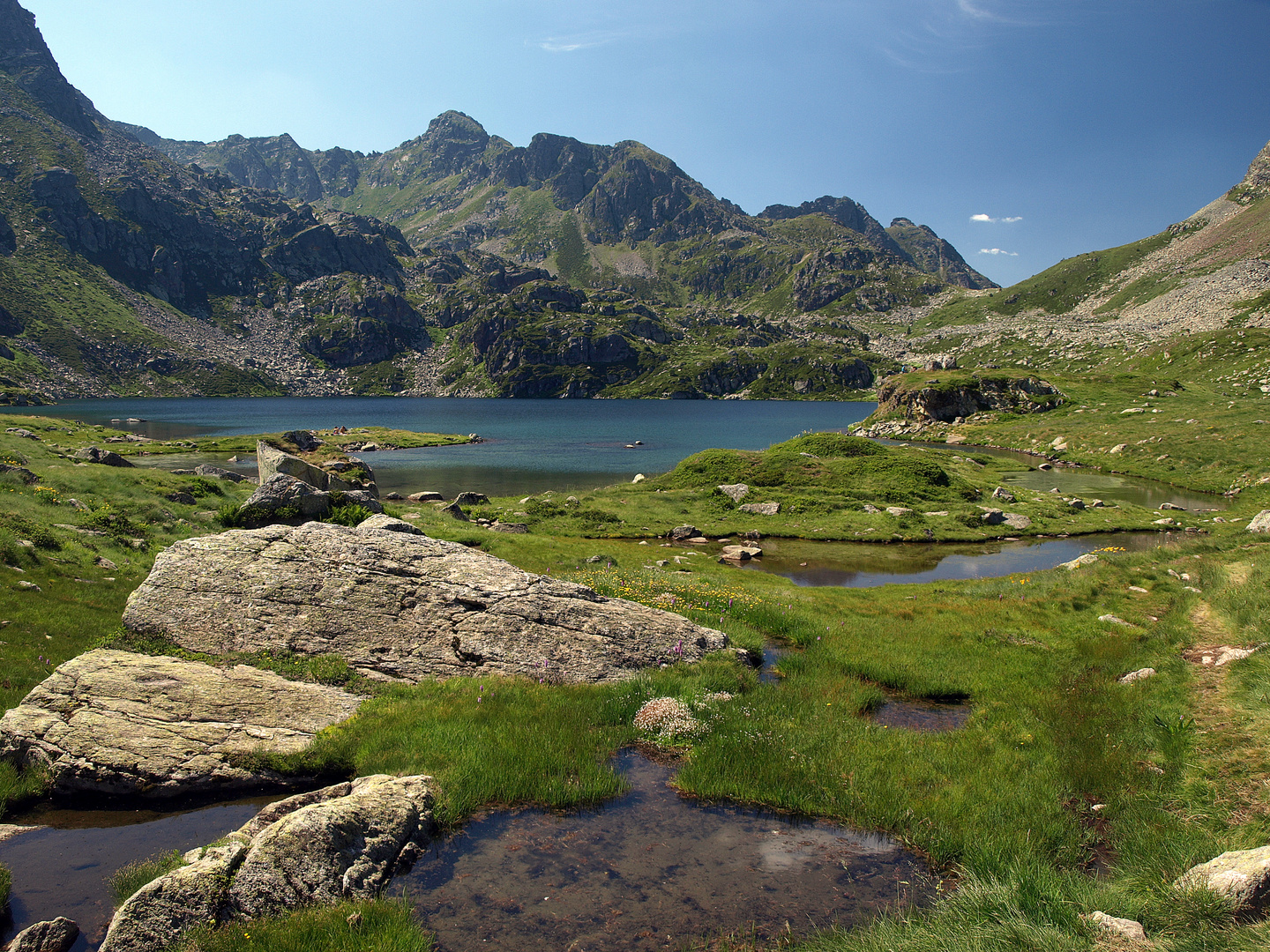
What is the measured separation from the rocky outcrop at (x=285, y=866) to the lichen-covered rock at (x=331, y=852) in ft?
0.03

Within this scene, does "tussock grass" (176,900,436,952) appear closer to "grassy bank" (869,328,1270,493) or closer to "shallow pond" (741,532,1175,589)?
"shallow pond" (741,532,1175,589)

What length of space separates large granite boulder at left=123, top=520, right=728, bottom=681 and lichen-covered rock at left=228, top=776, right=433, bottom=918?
212 inches

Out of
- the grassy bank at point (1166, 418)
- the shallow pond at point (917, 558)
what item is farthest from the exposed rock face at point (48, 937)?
the grassy bank at point (1166, 418)

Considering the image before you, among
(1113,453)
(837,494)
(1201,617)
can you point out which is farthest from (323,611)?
(1113,453)

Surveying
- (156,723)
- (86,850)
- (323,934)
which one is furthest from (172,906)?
(156,723)

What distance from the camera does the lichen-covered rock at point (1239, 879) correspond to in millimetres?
5672

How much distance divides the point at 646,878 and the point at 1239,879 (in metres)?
6.37

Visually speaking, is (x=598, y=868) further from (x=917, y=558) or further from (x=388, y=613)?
(x=917, y=558)

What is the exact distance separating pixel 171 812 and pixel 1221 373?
160 metres

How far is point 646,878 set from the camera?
24.6 ft

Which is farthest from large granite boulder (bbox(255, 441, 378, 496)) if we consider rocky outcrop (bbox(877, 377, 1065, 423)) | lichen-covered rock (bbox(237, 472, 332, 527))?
rocky outcrop (bbox(877, 377, 1065, 423))

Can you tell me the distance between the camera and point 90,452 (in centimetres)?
4656

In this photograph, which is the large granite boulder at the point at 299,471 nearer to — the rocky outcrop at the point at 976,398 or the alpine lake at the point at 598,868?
the alpine lake at the point at 598,868

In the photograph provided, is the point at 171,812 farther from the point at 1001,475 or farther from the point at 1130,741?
the point at 1001,475
